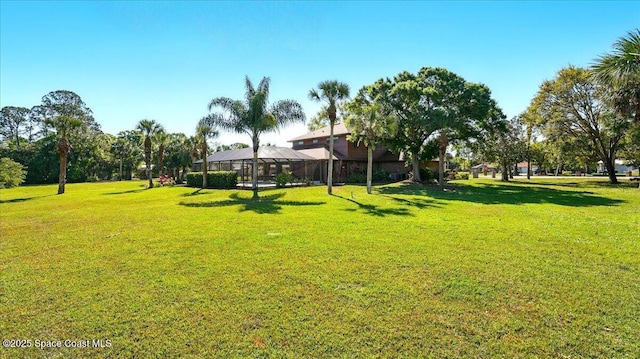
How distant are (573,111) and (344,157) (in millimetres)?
22502

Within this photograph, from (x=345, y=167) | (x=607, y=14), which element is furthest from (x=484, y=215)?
(x=345, y=167)

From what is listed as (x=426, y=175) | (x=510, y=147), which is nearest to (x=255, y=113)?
(x=426, y=175)

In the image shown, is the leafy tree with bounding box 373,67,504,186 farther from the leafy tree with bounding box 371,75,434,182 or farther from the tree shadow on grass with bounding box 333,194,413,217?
the tree shadow on grass with bounding box 333,194,413,217

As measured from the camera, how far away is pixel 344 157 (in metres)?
32.2

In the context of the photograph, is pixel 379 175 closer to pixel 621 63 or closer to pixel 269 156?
pixel 269 156

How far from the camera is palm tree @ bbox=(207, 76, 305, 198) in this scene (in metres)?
21.7

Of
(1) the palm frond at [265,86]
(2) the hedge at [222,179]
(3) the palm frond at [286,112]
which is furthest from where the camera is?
(2) the hedge at [222,179]

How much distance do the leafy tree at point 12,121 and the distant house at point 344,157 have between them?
59698 mm

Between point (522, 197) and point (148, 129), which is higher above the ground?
point (148, 129)

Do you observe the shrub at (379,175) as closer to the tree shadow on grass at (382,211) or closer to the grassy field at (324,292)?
the tree shadow on grass at (382,211)

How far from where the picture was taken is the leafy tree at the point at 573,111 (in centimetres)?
2953

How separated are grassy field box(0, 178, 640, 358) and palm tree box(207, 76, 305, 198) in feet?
45.2

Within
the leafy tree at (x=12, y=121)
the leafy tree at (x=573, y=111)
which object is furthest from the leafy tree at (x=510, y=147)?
the leafy tree at (x=12, y=121)

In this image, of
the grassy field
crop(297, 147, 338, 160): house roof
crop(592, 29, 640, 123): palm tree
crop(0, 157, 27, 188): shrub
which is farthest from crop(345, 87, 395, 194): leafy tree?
crop(0, 157, 27, 188): shrub
